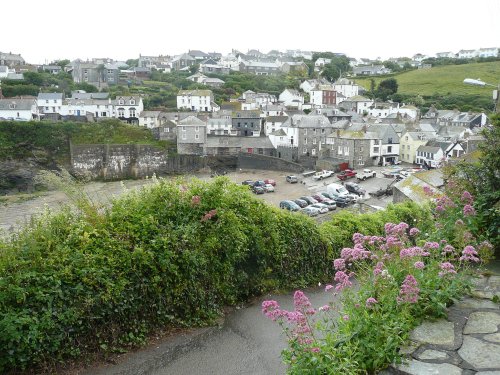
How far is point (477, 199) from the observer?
217 inches

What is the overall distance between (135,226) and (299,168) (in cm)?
4732

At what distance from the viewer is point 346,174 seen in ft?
156

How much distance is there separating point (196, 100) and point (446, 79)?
6393cm

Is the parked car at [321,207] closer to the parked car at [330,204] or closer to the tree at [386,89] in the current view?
the parked car at [330,204]

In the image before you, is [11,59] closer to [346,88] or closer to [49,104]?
[49,104]

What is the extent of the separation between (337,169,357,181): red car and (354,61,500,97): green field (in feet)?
186

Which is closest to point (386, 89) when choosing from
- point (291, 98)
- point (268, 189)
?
point (291, 98)

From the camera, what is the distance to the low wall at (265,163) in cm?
5459

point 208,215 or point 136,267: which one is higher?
point 208,215

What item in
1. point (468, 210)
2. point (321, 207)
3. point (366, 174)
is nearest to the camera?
point (468, 210)

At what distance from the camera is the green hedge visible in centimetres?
601

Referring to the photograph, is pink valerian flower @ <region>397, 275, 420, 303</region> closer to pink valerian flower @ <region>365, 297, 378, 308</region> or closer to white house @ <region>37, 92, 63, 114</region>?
pink valerian flower @ <region>365, 297, 378, 308</region>

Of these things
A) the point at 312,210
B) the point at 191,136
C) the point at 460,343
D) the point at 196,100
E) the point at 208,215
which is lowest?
the point at 312,210

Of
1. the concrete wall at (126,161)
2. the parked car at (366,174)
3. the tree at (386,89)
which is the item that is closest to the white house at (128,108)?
the concrete wall at (126,161)
